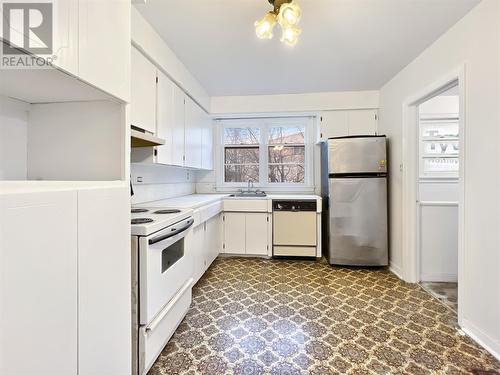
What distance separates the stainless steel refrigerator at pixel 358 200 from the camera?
321cm

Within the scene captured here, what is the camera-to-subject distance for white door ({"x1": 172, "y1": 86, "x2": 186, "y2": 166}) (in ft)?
8.75

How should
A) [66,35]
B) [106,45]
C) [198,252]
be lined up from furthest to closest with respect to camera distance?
[198,252]
[106,45]
[66,35]

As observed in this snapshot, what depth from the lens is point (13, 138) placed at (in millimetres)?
1190

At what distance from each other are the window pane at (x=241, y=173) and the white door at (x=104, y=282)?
319 centimetres

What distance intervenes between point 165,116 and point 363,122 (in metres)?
2.70

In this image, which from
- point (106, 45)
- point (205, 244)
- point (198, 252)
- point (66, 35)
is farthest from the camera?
point (205, 244)

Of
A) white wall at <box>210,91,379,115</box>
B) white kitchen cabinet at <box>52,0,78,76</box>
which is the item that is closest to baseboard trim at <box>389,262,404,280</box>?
white wall at <box>210,91,379,115</box>

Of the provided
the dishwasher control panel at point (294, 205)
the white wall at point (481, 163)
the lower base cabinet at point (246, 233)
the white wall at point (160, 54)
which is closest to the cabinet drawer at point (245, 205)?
the lower base cabinet at point (246, 233)

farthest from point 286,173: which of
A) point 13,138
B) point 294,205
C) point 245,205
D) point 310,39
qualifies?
point 13,138

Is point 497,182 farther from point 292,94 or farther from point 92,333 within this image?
point 292,94

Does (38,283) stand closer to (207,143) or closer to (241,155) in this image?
(207,143)

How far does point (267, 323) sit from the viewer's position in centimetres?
202

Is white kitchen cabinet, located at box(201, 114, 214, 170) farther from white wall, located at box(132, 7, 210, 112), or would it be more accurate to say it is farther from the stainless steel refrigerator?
the stainless steel refrigerator

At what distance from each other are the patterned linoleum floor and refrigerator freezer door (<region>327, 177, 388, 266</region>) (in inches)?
16.8
